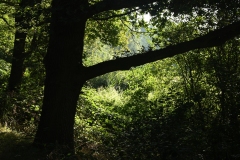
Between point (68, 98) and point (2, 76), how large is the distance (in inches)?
270

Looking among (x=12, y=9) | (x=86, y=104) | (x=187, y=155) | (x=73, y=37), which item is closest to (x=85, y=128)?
(x=86, y=104)

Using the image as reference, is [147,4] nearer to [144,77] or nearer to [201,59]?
[201,59]

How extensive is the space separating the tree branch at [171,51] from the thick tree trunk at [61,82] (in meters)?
0.35

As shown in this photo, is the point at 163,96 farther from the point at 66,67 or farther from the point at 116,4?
the point at 116,4

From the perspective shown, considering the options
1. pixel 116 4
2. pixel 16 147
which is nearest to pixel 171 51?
pixel 116 4

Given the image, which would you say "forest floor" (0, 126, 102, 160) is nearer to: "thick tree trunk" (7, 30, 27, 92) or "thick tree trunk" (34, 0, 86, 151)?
"thick tree trunk" (34, 0, 86, 151)

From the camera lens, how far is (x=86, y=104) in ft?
29.8

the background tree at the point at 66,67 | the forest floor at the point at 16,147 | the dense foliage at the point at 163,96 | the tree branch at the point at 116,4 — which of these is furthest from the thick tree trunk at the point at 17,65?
the tree branch at the point at 116,4

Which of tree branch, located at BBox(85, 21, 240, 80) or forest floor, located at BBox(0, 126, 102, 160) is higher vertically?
tree branch, located at BBox(85, 21, 240, 80)

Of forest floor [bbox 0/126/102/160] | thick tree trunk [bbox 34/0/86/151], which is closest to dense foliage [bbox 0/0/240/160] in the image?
forest floor [bbox 0/126/102/160]

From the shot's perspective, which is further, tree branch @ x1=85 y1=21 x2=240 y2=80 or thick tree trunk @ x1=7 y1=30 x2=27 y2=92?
thick tree trunk @ x1=7 y1=30 x2=27 y2=92

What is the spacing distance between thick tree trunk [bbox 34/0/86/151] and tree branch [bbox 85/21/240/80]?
1.14ft

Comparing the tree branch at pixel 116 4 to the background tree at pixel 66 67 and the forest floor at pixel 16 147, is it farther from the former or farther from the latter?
the forest floor at pixel 16 147

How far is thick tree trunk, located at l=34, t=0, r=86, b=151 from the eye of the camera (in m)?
5.27
